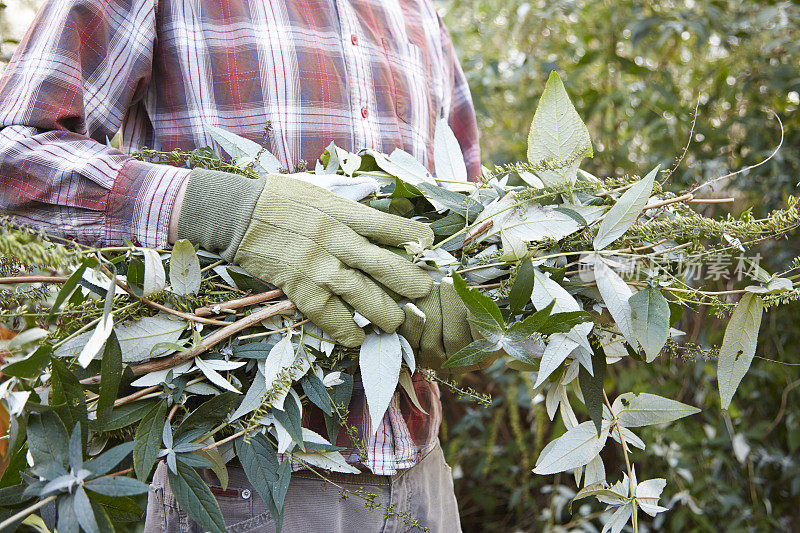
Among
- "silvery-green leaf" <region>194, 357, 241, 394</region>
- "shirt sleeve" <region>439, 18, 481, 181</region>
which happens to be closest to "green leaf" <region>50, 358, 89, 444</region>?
"silvery-green leaf" <region>194, 357, 241, 394</region>

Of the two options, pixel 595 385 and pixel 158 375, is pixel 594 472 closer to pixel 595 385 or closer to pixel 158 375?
pixel 595 385

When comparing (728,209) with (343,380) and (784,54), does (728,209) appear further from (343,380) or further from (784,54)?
(343,380)

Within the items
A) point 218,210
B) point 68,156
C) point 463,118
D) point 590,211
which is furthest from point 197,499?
point 463,118

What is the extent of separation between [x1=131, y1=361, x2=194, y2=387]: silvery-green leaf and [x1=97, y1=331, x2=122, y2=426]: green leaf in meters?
0.03

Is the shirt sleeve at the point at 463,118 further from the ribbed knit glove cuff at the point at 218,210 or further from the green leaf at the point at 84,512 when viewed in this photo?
the green leaf at the point at 84,512

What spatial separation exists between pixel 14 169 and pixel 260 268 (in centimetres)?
29

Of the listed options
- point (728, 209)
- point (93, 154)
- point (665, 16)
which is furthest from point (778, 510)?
point (93, 154)

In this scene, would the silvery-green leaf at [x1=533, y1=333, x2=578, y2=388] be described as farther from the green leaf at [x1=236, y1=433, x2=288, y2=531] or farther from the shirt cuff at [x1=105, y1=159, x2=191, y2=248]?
the shirt cuff at [x1=105, y1=159, x2=191, y2=248]

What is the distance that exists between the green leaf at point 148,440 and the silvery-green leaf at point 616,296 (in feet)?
1.46

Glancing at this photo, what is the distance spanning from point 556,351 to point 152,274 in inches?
15.9

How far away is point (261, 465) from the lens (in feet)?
2.01

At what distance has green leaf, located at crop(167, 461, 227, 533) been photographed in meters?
0.56

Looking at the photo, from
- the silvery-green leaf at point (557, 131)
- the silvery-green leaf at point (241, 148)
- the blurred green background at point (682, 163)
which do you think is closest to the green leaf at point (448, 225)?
the silvery-green leaf at point (557, 131)

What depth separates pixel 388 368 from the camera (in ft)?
2.07
